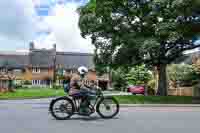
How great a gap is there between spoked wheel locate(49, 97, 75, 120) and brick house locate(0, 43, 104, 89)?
7520 centimetres

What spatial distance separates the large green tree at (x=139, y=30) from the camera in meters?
24.9

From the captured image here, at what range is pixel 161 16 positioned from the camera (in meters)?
26.0

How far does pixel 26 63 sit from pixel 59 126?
8105 centimetres

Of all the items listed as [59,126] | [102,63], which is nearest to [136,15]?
[102,63]

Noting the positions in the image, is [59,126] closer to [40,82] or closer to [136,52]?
[136,52]

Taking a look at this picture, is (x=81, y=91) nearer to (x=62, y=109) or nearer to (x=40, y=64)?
(x=62, y=109)

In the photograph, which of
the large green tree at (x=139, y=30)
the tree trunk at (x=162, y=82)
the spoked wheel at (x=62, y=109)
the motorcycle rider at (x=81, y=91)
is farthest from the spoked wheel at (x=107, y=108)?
the tree trunk at (x=162, y=82)

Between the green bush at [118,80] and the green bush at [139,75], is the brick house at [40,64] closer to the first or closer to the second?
the green bush at [118,80]

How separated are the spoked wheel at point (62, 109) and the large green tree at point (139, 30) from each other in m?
12.4

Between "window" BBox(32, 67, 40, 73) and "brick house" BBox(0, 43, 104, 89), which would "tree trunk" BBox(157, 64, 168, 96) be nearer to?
"brick house" BBox(0, 43, 104, 89)

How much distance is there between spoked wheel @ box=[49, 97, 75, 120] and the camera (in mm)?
13078

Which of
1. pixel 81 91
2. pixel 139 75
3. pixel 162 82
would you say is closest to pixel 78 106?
pixel 81 91

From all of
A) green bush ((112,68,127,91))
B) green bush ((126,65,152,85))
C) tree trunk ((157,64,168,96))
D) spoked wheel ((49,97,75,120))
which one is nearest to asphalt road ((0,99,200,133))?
spoked wheel ((49,97,75,120))

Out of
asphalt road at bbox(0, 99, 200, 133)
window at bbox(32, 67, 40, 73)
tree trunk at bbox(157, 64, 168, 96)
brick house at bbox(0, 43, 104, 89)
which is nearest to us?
asphalt road at bbox(0, 99, 200, 133)
